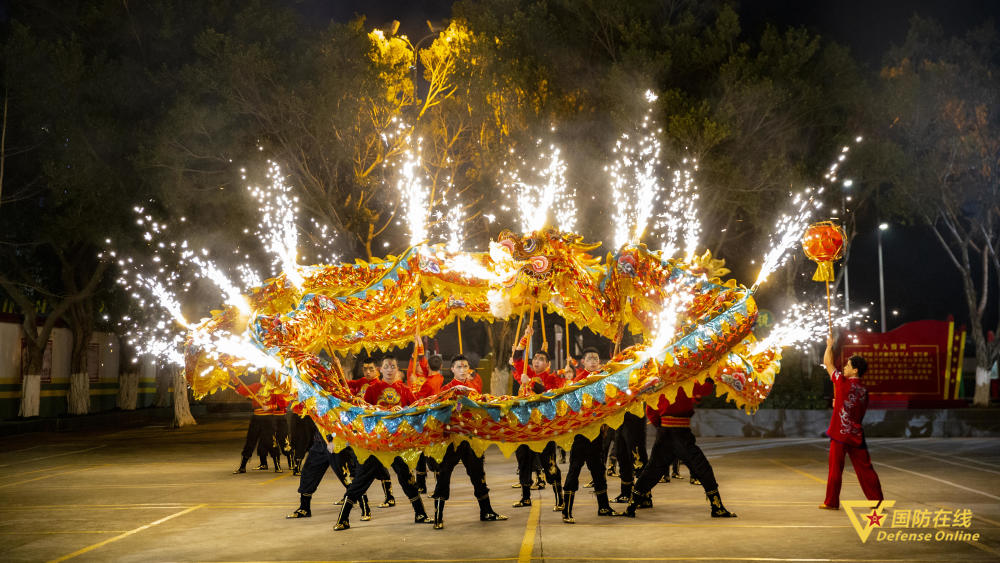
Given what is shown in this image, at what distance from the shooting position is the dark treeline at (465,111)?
713 inches

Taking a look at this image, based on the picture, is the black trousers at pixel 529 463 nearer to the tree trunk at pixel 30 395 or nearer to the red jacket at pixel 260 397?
the red jacket at pixel 260 397

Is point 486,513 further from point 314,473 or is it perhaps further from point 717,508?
point 717,508

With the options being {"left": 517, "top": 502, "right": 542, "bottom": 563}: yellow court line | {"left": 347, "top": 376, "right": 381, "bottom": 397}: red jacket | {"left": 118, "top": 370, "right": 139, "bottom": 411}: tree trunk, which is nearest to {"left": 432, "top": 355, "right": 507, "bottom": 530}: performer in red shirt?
{"left": 517, "top": 502, "right": 542, "bottom": 563}: yellow court line

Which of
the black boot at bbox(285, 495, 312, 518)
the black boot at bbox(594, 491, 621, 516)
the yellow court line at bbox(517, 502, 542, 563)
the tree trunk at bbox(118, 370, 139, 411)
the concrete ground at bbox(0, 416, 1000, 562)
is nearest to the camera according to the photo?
the yellow court line at bbox(517, 502, 542, 563)

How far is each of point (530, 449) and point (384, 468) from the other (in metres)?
1.53

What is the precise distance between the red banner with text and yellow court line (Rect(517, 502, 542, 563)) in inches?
503

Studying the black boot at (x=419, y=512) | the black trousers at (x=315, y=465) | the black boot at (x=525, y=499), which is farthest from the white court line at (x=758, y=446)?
the black trousers at (x=315, y=465)

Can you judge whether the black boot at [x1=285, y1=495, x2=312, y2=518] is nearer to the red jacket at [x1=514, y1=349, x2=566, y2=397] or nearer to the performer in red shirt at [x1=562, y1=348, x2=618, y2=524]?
the red jacket at [x1=514, y1=349, x2=566, y2=397]

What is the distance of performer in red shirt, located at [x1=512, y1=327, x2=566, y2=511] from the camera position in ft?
29.4

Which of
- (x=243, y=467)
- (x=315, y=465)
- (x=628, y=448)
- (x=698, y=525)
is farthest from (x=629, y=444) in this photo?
(x=243, y=467)

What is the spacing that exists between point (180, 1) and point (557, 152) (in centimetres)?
1017

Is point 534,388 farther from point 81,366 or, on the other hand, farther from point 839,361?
point 81,366

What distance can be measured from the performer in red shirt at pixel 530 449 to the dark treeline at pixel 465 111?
8439 millimetres

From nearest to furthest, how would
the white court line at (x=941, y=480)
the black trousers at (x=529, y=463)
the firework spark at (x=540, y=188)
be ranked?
the black trousers at (x=529, y=463), the white court line at (x=941, y=480), the firework spark at (x=540, y=188)
